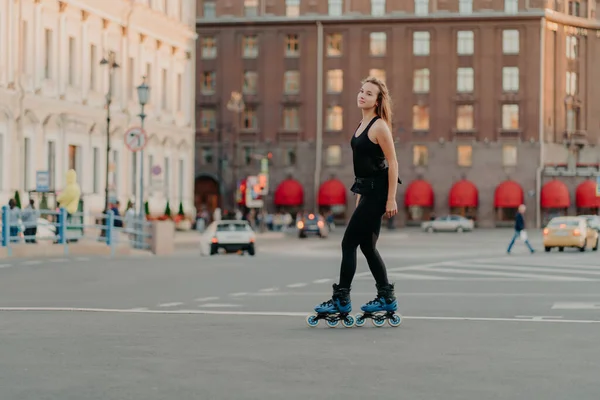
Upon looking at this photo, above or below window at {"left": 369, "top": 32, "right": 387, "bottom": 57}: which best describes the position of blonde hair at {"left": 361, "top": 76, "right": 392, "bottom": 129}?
below

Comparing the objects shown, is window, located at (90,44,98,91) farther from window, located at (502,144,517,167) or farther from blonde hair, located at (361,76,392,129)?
blonde hair, located at (361,76,392,129)

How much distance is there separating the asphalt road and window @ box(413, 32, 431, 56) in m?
82.0

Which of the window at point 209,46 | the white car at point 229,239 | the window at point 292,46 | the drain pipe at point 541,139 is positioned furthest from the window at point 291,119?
the white car at point 229,239

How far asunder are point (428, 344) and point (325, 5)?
9312 centimetres

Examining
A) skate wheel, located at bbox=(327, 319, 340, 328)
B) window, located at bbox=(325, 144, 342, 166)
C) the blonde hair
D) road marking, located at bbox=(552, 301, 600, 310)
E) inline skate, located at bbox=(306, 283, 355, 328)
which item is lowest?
road marking, located at bbox=(552, 301, 600, 310)

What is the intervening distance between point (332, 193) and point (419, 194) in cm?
623

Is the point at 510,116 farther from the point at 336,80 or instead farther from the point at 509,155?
the point at 336,80

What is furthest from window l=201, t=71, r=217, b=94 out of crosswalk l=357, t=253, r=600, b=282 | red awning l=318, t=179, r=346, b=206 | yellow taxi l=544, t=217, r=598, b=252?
crosswalk l=357, t=253, r=600, b=282

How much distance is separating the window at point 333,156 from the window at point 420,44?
353 inches

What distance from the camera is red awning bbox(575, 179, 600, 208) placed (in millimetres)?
102688

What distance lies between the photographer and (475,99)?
10206cm

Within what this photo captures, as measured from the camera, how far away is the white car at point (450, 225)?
96.4m

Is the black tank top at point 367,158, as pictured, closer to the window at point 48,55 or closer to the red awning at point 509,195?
the window at point 48,55

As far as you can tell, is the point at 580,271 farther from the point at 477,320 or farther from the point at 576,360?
the point at 576,360
